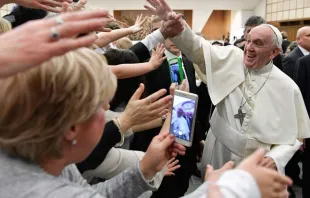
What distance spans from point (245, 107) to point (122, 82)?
89cm

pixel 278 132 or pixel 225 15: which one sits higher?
pixel 278 132

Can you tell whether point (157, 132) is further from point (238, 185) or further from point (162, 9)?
point (238, 185)

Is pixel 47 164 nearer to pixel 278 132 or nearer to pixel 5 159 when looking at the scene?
pixel 5 159

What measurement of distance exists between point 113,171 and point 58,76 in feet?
2.64

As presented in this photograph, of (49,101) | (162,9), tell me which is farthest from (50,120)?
(162,9)

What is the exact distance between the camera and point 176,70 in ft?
9.70

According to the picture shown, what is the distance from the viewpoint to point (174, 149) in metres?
1.39

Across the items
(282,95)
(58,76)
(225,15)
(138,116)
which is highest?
(58,76)

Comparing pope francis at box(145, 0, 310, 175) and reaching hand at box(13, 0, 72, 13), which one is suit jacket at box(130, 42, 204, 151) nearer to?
pope francis at box(145, 0, 310, 175)

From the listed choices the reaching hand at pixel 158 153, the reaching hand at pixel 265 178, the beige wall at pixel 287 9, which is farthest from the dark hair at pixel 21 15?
the beige wall at pixel 287 9

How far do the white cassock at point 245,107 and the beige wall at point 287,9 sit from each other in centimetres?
1040

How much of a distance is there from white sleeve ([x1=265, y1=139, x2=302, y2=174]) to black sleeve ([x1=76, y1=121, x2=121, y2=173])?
3.71 ft

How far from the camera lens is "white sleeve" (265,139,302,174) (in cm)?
210

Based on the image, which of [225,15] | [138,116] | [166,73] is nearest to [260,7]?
[225,15]
